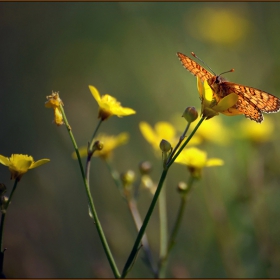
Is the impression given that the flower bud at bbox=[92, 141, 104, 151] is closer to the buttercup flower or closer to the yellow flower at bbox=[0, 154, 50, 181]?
the yellow flower at bbox=[0, 154, 50, 181]

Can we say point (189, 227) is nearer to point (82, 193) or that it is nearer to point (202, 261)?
point (202, 261)

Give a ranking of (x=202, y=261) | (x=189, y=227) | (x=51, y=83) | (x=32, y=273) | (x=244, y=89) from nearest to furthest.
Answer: (x=244, y=89) < (x=32, y=273) < (x=202, y=261) < (x=189, y=227) < (x=51, y=83)

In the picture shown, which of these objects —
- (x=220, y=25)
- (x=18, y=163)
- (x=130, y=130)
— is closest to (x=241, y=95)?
(x=18, y=163)

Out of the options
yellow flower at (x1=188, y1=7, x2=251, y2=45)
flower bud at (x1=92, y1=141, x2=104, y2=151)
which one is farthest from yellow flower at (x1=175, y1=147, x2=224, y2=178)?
yellow flower at (x1=188, y1=7, x2=251, y2=45)

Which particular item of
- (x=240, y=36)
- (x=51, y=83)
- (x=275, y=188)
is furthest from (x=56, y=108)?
(x=240, y=36)

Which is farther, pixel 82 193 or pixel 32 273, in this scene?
pixel 82 193

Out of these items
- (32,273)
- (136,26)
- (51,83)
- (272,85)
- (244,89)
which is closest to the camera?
(244,89)

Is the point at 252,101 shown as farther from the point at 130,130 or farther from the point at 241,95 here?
the point at 130,130

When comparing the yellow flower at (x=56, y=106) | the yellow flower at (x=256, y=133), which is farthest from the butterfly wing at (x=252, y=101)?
the yellow flower at (x=256, y=133)
